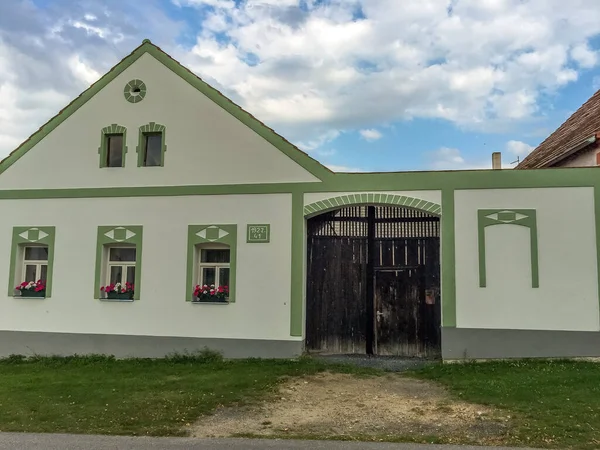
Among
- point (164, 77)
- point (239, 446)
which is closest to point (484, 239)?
point (239, 446)

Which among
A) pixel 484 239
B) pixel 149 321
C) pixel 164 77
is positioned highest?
pixel 164 77

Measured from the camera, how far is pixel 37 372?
10.9m

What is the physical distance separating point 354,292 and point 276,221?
2.36 m

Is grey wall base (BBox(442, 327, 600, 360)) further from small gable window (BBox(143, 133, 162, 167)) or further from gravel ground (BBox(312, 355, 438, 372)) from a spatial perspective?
small gable window (BBox(143, 133, 162, 167))

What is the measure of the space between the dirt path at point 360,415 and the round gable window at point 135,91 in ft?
24.7

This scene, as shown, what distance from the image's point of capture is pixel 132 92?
12.5 metres

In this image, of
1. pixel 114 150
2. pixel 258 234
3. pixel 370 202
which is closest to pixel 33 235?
pixel 114 150

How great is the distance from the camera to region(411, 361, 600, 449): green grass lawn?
6.08 meters

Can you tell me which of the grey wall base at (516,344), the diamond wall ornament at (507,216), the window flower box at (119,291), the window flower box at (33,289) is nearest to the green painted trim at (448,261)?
the grey wall base at (516,344)

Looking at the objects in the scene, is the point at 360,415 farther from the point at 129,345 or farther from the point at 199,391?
the point at 129,345

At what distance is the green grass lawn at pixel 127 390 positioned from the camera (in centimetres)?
697

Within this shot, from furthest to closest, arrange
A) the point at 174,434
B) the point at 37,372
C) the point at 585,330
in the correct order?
1. the point at 37,372
2. the point at 585,330
3. the point at 174,434

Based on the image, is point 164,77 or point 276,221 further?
point 164,77

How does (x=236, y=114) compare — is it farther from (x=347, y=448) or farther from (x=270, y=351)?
(x=347, y=448)
